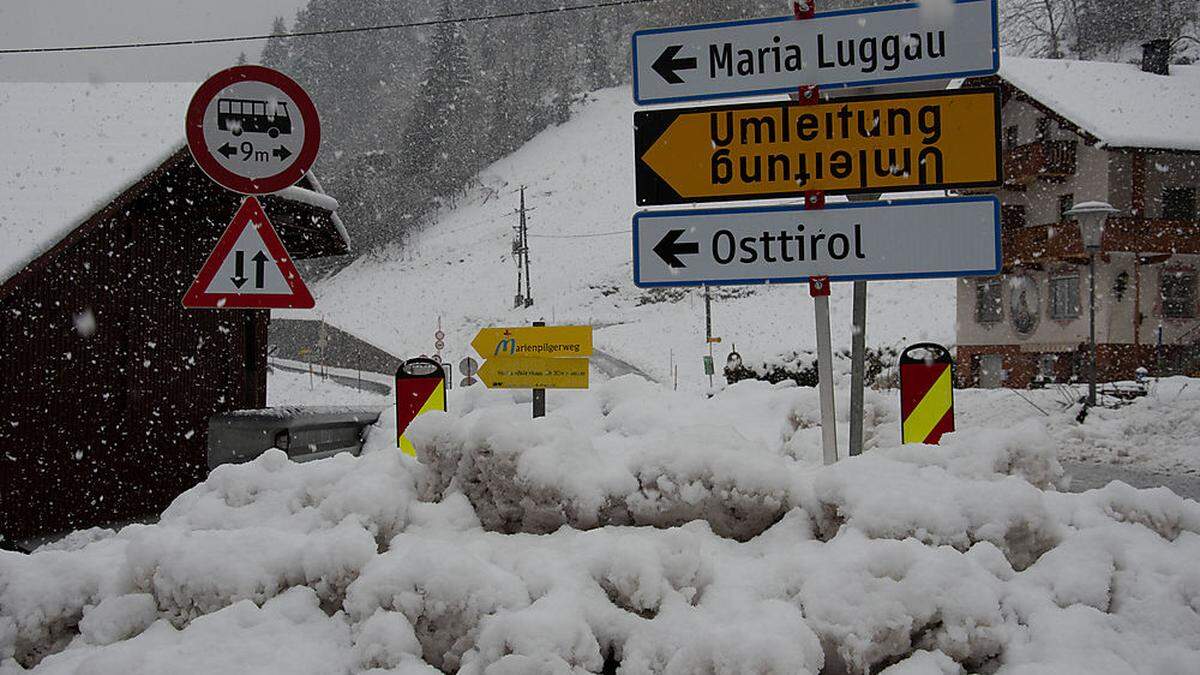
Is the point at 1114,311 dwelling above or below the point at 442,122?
below

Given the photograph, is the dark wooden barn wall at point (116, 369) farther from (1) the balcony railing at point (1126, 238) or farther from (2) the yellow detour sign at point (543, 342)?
(1) the balcony railing at point (1126, 238)

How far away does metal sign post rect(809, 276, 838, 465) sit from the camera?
419 centimetres

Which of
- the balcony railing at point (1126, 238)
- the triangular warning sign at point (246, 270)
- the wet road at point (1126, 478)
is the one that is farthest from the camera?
the balcony railing at point (1126, 238)

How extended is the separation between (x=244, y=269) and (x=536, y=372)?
239cm

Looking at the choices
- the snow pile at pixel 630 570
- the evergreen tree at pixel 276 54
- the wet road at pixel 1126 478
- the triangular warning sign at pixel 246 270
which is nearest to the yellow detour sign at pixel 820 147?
the snow pile at pixel 630 570

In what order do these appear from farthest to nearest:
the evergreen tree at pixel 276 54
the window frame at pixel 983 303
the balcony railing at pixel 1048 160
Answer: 1. the evergreen tree at pixel 276 54
2. the window frame at pixel 983 303
3. the balcony railing at pixel 1048 160

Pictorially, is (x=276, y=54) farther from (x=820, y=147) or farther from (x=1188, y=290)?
(x=820, y=147)

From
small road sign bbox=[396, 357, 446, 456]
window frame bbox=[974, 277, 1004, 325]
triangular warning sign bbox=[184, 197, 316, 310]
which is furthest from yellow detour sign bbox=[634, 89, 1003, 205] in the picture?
window frame bbox=[974, 277, 1004, 325]

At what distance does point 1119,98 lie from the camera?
1154 inches

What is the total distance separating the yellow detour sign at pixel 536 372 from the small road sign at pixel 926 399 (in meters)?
2.82

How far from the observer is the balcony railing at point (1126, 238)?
26.3m

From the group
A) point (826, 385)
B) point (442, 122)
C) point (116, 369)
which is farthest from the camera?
point (442, 122)

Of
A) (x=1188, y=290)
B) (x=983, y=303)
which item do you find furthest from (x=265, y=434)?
(x=1188, y=290)

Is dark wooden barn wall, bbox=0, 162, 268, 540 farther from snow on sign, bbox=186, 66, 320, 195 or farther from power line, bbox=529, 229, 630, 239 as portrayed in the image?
power line, bbox=529, 229, 630, 239
